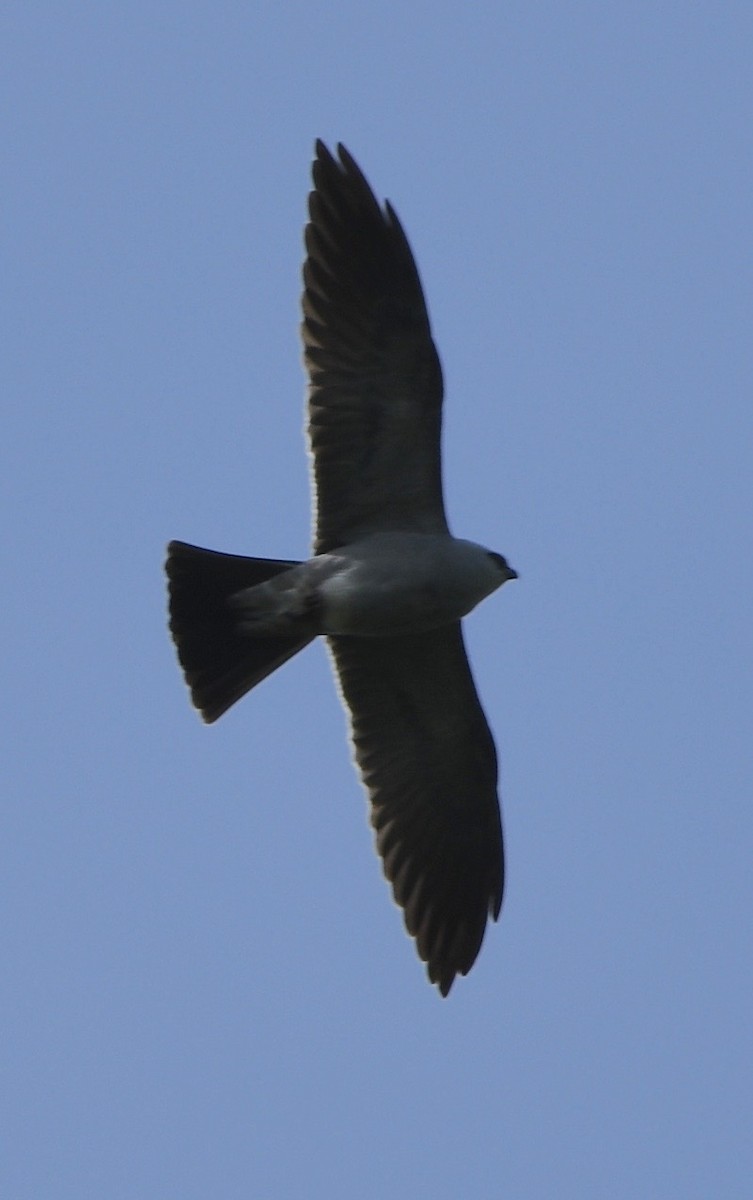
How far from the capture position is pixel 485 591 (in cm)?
1268

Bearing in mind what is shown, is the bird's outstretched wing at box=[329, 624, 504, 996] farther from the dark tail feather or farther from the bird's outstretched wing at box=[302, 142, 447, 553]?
the bird's outstretched wing at box=[302, 142, 447, 553]

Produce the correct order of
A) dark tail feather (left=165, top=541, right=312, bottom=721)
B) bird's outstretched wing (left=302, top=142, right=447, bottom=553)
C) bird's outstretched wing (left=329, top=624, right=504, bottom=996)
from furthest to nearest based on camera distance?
bird's outstretched wing (left=329, top=624, right=504, bottom=996)
dark tail feather (left=165, top=541, right=312, bottom=721)
bird's outstretched wing (left=302, top=142, right=447, bottom=553)

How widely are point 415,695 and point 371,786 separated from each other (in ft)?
2.17

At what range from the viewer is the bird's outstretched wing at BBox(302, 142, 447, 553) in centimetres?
1239

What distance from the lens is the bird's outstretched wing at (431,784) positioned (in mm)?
13305

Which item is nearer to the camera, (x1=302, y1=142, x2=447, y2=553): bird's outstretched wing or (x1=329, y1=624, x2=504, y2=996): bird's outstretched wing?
(x1=302, y1=142, x2=447, y2=553): bird's outstretched wing

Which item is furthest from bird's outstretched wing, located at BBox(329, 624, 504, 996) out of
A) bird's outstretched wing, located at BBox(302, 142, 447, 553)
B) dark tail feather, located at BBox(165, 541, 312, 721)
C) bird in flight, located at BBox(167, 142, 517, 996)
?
bird's outstretched wing, located at BBox(302, 142, 447, 553)

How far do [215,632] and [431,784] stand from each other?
181 centimetres

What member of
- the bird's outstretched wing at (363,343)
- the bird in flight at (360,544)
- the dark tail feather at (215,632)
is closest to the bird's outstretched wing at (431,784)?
the bird in flight at (360,544)

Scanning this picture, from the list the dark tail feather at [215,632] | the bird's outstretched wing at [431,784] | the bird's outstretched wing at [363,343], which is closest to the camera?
the bird's outstretched wing at [363,343]

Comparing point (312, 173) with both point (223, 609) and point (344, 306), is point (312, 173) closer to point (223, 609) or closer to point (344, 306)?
point (344, 306)

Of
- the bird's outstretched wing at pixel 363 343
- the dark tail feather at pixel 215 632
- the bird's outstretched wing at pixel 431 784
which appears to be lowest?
the bird's outstretched wing at pixel 431 784

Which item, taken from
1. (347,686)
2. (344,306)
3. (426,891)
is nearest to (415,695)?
(347,686)

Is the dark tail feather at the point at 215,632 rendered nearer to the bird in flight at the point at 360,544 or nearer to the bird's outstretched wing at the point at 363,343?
the bird in flight at the point at 360,544
